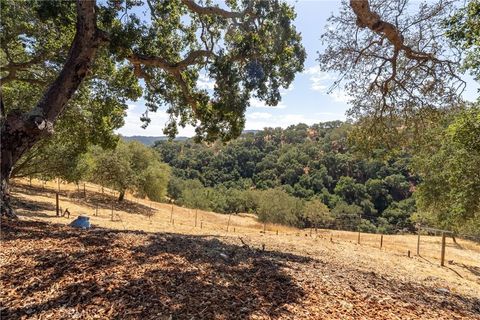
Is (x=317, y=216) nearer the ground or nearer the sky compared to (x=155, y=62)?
nearer the ground

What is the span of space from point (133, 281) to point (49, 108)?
4.36 m

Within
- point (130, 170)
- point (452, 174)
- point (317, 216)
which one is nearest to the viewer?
point (452, 174)

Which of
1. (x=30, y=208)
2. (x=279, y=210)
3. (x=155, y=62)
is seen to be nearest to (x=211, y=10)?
(x=155, y=62)

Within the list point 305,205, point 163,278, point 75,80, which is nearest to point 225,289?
point 163,278

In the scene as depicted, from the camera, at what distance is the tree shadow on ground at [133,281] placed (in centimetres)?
329

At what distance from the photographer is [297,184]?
93.2 metres

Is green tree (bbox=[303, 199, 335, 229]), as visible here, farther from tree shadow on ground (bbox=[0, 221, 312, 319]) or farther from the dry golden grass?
tree shadow on ground (bbox=[0, 221, 312, 319])

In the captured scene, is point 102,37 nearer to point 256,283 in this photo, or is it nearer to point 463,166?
point 256,283

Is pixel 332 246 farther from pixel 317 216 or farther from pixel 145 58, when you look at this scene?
pixel 317 216

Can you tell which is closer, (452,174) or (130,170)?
(452,174)

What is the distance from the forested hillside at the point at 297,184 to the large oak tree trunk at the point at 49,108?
38.7 metres

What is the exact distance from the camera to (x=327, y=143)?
4616 inches

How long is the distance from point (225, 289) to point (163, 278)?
0.84m

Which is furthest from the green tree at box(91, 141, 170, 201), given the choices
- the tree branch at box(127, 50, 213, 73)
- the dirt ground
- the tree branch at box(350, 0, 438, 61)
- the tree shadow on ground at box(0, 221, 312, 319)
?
the tree branch at box(350, 0, 438, 61)
